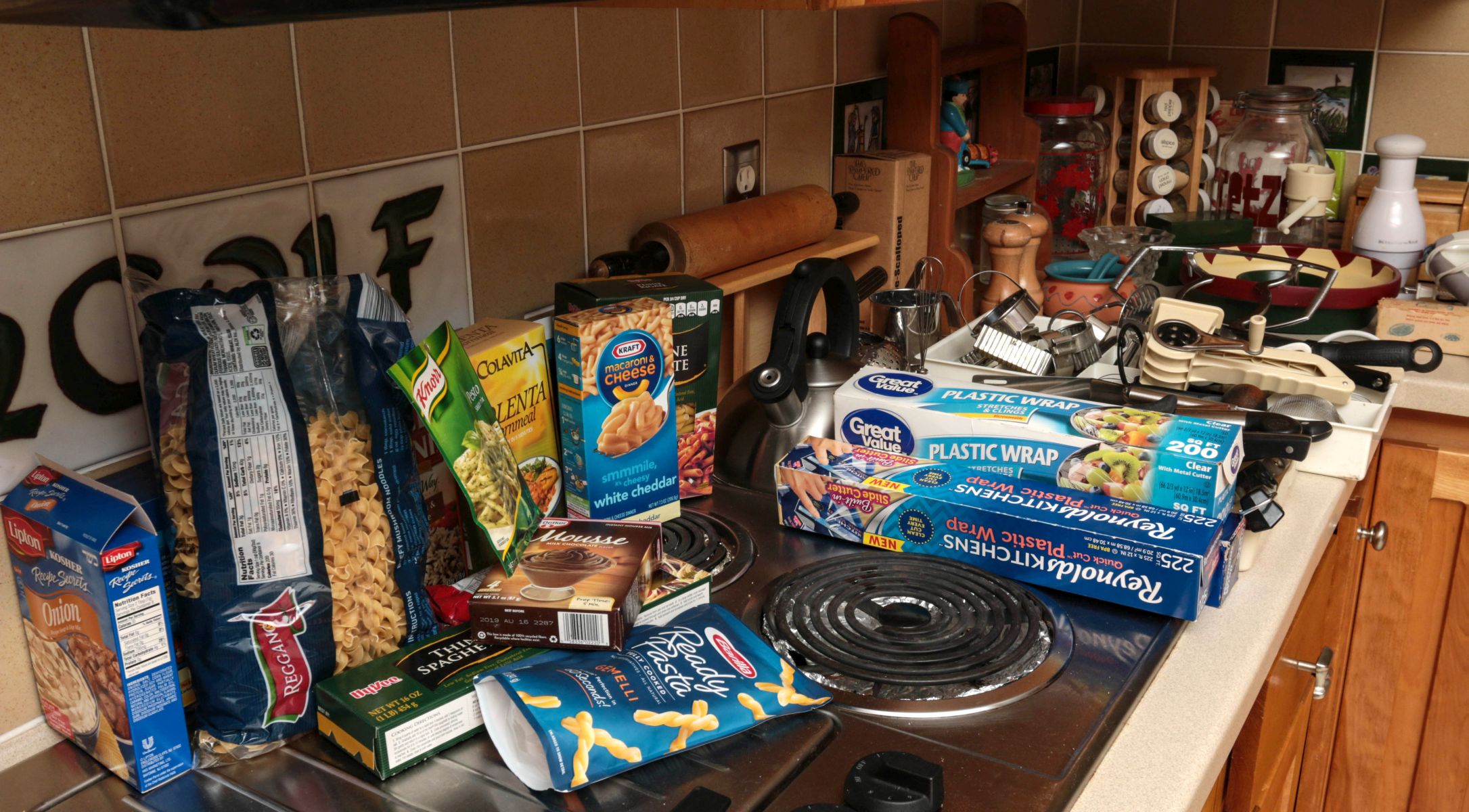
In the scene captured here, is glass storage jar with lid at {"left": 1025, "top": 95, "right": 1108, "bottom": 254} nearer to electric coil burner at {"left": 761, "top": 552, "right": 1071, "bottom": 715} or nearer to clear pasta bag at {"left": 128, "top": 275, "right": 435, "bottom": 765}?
electric coil burner at {"left": 761, "top": 552, "right": 1071, "bottom": 715}

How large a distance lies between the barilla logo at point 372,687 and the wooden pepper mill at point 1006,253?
112 cm

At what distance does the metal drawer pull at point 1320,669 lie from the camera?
46.2 inches

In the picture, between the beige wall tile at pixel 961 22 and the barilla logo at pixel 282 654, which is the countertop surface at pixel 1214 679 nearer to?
the barilla logo at pixel 282 654

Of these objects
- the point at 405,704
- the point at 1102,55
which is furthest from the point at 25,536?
the point at 1102,55

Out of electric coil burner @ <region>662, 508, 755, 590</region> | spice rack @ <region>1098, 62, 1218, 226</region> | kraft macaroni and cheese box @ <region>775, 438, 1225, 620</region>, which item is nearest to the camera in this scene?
kraft macaroni and cheese box @ <region>775, 438, 1225, 620</region>

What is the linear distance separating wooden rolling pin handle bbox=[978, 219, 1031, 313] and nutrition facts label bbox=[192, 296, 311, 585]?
1.16 m

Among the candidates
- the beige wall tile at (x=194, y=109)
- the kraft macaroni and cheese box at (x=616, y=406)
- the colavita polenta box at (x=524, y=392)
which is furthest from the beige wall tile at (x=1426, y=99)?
the beige wall tile at (x=194, y=109)

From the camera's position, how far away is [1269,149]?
2014 millimetres

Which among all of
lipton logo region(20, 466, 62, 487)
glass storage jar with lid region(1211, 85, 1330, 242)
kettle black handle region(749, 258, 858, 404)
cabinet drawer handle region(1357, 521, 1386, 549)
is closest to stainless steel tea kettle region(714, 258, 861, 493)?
kettle black handle region(749, 258, 858, 404)

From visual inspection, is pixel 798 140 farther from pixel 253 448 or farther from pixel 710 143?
pixel 253 448

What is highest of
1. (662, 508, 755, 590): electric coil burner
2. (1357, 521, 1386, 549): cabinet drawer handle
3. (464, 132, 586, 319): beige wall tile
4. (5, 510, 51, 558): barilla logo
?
(464, 132, 586, 319): beige wall tile

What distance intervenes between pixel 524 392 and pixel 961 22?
4.28 feet

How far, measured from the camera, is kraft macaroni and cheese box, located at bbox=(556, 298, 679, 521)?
980 millimetres

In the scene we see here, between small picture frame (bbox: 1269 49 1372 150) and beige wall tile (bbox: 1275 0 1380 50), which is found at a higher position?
beige wall tile (bbox: 1275 0 1380 50)
